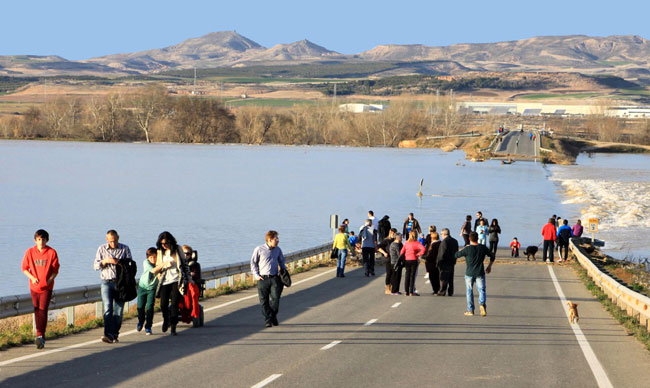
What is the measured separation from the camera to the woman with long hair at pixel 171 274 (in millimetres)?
13898

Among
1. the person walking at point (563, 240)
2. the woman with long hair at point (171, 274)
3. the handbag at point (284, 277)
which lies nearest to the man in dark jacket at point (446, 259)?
the handbag at point (284, 277)

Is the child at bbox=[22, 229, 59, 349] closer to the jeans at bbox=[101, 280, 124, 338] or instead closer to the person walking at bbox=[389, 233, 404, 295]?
the jeans at bbox=[101, 280, 124, 338]

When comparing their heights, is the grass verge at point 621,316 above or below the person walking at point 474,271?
below

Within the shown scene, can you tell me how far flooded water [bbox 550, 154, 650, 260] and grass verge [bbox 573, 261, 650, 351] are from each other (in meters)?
14.5

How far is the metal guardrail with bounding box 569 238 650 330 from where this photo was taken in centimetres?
1566

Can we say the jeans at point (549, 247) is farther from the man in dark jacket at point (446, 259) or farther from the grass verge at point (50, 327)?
the grass verge at point (50, 327)

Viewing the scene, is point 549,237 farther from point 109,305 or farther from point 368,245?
point 109,305

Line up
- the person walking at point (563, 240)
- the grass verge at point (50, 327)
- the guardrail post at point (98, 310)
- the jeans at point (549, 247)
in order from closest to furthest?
the grass verge at point (50, 327)
the guardrail post at point (98, 310)
the jeans at point (549, 247)
the person walking at point (563, 240)

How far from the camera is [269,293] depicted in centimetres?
1524

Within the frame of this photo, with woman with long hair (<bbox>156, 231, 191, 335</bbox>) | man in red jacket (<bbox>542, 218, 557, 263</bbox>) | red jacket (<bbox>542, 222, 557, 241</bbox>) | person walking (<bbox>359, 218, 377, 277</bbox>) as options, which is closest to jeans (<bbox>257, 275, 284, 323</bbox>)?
woman with long hair (<bbox>156, 231, 191, 335</bbox>)

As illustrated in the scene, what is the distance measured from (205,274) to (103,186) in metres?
62.3

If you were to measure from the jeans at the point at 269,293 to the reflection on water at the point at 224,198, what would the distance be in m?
15.9

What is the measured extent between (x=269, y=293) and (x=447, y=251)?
598cm

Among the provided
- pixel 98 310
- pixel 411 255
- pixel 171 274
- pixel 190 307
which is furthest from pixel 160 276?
pixel 411 255
